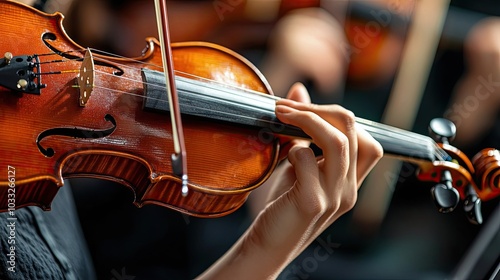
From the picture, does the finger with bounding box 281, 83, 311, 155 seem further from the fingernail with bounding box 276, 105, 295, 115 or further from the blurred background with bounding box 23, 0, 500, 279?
the blurred background with bounding box 23, 0, 500, 279

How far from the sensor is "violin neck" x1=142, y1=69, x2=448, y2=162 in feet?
2.35

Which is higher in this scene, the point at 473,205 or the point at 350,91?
the point at 350,91

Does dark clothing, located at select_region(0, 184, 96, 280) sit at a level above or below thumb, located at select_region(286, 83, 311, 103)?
below

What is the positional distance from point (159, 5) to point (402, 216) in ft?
3.68

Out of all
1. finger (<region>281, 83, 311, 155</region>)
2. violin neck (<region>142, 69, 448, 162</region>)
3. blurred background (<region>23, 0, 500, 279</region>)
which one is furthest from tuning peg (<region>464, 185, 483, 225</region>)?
blurred background (<region>23, 0, 500, 279</region>)

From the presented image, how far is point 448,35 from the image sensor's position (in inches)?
63.6

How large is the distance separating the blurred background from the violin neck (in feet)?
1.47

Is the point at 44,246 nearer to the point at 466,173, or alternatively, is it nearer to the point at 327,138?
the point at 327,138

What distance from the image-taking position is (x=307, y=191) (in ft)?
2.52

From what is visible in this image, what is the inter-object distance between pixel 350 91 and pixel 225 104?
30.7 inches

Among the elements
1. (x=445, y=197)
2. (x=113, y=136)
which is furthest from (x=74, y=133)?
(x=445, y=197)

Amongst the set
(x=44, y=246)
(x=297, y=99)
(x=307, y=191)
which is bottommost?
(x=44, y=246)

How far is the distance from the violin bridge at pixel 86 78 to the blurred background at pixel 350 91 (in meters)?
0.45

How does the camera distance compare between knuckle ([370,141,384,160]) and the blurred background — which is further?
the blurred background
